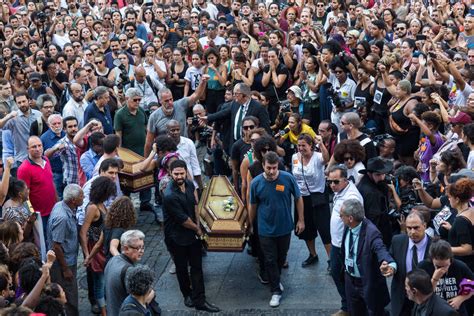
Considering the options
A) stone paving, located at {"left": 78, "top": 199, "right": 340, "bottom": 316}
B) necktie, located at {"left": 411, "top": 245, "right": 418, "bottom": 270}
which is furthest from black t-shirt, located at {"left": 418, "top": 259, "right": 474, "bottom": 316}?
stone paving, located at {"left": 78, "top": 199, "right": 340, "bottom": 316}

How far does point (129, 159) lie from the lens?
35.9 feet

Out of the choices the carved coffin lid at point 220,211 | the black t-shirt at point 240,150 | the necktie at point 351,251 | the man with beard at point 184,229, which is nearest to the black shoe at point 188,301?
the man with beard at point 184,229

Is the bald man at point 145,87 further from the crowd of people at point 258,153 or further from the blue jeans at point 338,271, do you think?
the blue jeans at point 338,271

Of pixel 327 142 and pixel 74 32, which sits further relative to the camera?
pixel 74 32

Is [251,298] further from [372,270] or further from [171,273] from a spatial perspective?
[372,270]

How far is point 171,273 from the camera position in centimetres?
1019

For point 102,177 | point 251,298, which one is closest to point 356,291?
point 251,298

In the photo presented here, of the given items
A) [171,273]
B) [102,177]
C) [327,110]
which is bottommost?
[171,273]

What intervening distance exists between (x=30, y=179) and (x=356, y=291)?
13.7 feet

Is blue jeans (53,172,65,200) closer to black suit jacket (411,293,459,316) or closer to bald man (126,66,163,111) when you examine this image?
bald man (126,66,163,111)

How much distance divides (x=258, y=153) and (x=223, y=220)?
962 millimetres

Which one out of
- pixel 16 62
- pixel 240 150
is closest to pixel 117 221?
pixel 240 150

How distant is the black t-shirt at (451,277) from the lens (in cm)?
700

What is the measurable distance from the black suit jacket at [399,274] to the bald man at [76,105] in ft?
19.9
